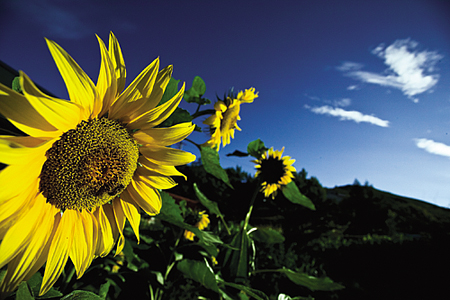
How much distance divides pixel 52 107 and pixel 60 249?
33 centimetres

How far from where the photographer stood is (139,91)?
1.85 feet

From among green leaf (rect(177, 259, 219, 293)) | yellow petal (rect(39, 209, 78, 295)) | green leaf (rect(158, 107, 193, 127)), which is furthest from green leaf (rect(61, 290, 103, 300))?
green leaf (rect(177, 259, 219, 293))

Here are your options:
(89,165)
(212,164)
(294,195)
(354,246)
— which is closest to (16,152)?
(89,165)

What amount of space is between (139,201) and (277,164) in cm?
199

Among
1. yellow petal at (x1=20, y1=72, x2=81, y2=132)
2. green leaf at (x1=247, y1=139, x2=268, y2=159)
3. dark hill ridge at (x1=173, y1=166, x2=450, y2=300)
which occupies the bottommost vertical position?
dark hill ridge at (x1=173, y1=166, x2=450, y2=300)

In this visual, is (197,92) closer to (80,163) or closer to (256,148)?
(80,163)

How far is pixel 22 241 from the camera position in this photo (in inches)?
19.3

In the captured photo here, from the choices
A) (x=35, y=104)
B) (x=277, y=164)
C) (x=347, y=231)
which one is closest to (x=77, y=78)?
(x=35, y=104)

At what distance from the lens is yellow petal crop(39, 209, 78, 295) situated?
1.69 feet

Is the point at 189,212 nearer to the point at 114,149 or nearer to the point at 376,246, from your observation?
the point at 114,149

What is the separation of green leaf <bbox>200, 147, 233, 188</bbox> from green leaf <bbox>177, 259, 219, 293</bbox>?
460mm

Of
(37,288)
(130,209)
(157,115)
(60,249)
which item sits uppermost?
(157,115)

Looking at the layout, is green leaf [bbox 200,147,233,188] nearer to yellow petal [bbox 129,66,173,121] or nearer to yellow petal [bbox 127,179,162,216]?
yellow petal [bbox 127,179,162,216]

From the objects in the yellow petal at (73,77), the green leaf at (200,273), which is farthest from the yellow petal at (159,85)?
the green leaf at (200,273)
